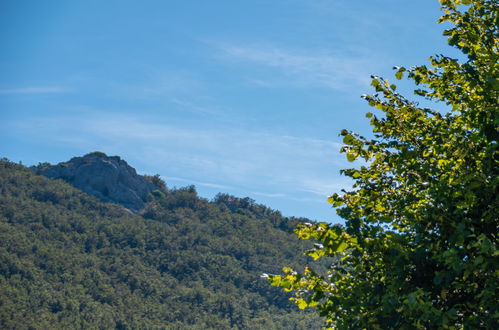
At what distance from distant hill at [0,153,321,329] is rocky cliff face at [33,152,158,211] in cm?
Result: 27

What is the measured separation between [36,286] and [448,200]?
91695 mm

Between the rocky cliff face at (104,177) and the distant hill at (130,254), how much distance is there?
27 centimetres

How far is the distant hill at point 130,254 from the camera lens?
300ft

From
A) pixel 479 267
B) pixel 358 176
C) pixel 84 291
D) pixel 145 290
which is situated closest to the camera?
pixel 479 267

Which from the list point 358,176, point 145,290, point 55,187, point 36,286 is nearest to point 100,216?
point 55,187

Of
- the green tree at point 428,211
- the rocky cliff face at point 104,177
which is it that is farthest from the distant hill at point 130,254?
the green tree at point 428,211

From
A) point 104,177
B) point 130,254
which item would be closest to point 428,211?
point 130,254

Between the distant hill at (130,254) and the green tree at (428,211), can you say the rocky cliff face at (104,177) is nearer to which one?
the distant hill at (130,254)

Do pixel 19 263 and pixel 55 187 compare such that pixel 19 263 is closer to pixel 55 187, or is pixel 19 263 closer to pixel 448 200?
pixel 55 187

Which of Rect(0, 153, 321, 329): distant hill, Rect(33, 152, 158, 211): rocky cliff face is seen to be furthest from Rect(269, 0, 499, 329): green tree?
Rect(33, 152, 158, 211): rocky cliff face

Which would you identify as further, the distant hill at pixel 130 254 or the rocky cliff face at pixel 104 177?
the rocky cliff face at pixel 104 177

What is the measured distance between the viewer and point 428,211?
7812 mm

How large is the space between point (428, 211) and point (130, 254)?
117906mm

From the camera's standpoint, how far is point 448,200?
771cm
